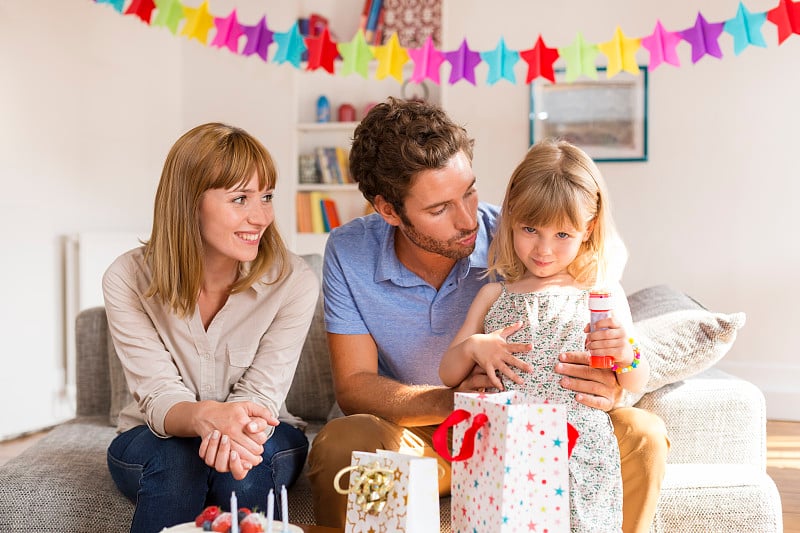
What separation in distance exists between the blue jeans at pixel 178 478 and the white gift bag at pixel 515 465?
525 millimetres

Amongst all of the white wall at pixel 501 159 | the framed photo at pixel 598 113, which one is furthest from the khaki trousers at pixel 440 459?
the framed photo at pixel 598 113

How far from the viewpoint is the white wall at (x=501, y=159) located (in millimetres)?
4082

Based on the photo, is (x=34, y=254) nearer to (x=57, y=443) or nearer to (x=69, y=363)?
(x=69, y=363)

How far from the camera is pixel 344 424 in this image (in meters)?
1.86

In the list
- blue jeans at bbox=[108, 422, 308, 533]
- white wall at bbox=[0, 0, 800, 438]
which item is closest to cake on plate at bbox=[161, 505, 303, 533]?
blue jeans at bbox=[108, 422, 308, 533]

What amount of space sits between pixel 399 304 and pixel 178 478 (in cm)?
67

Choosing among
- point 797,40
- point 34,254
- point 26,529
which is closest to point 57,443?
point 26,529

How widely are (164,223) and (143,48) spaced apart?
3.32m

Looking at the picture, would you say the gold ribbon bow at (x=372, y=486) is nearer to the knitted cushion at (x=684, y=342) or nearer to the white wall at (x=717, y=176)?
the knitted cushion at (x=684, y=342)

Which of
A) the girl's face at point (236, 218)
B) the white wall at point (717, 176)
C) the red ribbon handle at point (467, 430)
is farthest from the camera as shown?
the white wall at point (717, 176)

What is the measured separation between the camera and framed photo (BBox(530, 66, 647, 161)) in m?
4.64

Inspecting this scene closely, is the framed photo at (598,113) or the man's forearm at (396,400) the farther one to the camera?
the framed photo at (598,113)

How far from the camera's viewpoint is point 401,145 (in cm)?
206

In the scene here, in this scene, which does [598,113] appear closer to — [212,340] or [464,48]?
[464,48]
